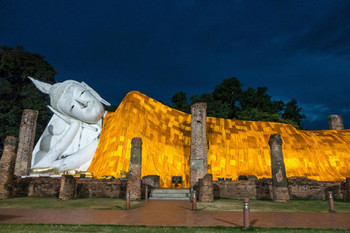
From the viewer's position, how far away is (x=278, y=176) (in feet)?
37.7

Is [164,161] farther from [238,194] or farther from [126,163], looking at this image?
[238,194]

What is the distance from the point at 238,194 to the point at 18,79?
28.0m

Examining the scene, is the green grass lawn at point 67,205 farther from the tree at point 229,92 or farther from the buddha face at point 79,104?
the tree at point 229,92

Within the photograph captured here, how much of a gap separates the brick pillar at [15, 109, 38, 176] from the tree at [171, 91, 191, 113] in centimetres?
1908

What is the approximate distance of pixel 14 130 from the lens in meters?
25.7

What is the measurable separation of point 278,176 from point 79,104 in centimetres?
1443

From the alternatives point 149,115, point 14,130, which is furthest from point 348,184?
point 14,130

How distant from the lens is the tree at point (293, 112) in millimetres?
32062

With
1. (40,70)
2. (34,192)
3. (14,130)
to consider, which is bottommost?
(34,192)

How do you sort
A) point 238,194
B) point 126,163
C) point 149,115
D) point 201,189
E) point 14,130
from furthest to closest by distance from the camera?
point 14,130 < point 149,115 < point 126,163 < point 238,194 < point 201,189

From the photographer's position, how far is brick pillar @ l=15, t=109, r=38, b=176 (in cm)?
1639

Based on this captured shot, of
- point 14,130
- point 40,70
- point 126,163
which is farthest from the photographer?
point 40,70

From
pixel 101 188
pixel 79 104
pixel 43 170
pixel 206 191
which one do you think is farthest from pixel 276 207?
pixel 79 104

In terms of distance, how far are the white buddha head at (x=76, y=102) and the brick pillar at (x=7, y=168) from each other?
278 inches
